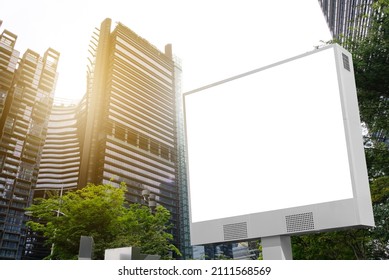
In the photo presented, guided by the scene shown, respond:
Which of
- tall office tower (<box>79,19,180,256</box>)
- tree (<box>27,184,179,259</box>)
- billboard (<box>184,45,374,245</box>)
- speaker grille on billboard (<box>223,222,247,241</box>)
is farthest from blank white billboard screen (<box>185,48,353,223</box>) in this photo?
tall office tower (<box>79,19,180,256</box>)

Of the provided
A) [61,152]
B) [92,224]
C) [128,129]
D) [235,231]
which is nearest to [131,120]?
[128,129]

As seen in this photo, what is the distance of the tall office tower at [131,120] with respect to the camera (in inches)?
4387

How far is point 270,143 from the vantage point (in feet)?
10.5

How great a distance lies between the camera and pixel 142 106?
127 m

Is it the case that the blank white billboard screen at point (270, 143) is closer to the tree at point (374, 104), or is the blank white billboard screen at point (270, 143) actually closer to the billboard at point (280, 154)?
the billboard at point (280, 154)

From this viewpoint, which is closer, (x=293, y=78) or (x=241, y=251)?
(x=293, y=78)

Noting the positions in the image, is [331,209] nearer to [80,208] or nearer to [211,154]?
[211,154]

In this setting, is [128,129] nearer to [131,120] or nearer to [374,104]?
[131,120]

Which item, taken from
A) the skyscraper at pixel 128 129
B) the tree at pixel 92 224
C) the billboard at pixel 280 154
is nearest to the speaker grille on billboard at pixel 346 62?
the billboard at pixel 280 154

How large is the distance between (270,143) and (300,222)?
0.72 meters

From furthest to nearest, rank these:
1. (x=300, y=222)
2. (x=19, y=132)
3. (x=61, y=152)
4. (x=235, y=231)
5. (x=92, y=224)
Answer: (x=61, y=152), (x=19, y=132), (x=92, y=224), (x=235, y=231), (x=300, y=222)

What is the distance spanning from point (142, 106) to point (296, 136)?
126m

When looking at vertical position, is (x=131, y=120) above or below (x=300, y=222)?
above
